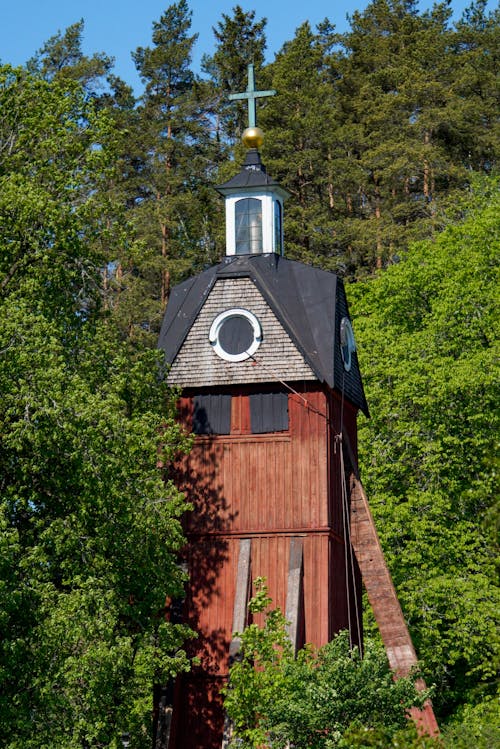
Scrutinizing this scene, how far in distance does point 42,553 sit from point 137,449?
2.86 m

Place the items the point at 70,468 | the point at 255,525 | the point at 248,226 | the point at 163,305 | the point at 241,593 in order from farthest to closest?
the point at 163,305
the point at 248,226
the point at 255,525
the point at 241,593
the point at 70,468

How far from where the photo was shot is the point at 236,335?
2652cm

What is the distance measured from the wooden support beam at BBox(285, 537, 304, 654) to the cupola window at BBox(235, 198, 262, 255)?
241 inches

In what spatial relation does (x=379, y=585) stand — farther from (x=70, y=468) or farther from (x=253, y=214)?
(x=253, y=214)

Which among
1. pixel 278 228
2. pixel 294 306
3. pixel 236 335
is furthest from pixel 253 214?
pixel 236 335

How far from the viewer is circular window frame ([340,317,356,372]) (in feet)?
88.3

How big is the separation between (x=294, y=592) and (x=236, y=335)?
5001 millimetres

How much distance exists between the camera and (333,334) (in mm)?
26172

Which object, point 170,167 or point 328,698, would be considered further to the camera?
point 170,167

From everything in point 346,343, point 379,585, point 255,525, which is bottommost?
point 379,585

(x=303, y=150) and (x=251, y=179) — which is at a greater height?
(x=303, y=150)

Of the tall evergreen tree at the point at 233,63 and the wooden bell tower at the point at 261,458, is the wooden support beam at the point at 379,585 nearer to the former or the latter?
the wooden bell tower at the point at 261,458

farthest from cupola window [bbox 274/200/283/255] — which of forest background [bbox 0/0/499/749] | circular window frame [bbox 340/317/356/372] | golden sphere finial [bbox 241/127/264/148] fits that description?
forest background [bbox 0/0/499/749]

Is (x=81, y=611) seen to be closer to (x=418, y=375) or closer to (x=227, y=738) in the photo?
(x=227, y=738)
